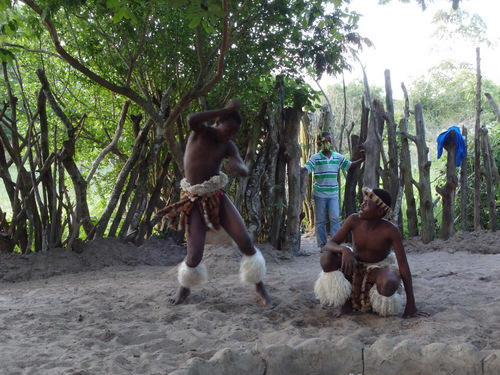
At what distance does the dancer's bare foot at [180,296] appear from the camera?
4104 millimetres

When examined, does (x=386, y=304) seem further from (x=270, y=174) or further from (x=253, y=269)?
(x=270, y=174)

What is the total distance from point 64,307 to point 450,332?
2.73 metres

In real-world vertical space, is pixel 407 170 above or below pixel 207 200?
above

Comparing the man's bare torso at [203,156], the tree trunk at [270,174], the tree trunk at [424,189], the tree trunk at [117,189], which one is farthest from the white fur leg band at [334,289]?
the tree trunk at [424,189]

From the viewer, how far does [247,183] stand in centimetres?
694

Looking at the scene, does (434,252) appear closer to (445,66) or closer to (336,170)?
(336,170)

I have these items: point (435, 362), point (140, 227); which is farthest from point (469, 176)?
point (435, 362)

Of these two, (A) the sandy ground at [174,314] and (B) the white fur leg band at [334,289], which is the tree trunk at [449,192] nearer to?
(A) the sandy ground at [174,314]

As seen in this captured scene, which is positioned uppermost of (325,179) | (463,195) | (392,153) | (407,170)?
(392,153)

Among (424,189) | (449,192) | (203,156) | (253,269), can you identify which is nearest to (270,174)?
(424,189)

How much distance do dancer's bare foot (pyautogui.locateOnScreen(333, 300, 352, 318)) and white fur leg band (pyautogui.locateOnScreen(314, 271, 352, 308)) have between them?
43 millimetres

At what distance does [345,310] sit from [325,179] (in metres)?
3.80

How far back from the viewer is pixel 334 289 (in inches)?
145

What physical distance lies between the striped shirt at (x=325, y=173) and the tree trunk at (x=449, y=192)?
4.79 ft
